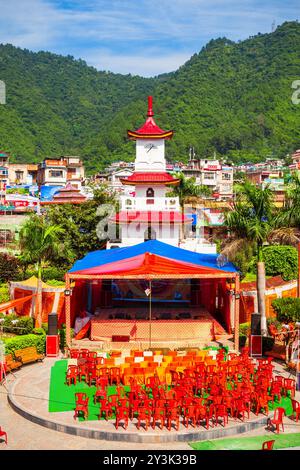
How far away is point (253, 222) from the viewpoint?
22.8m

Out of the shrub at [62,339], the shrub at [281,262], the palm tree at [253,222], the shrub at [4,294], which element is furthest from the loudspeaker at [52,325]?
→ the shrub at [281,262]

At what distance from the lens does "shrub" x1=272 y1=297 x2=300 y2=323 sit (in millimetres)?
23516

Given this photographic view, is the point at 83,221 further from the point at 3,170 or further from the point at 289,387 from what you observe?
the point at 3,170

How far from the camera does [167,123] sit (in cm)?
14650

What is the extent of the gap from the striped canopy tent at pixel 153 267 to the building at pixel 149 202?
8163mm

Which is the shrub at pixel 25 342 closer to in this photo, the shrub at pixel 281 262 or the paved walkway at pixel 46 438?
the paved walkway at pixel 46 438

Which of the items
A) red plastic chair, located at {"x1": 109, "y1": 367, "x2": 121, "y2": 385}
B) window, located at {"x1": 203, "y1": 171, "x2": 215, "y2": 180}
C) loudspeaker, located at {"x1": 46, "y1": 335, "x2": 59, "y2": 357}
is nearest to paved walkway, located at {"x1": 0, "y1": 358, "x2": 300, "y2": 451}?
red plastic chair, located at {"x1": 109, "y1": 367, "x2": 121, "y2": 385}

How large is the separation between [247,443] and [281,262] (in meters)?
22.3

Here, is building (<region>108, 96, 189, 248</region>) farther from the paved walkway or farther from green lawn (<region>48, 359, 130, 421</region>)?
the paved walkway

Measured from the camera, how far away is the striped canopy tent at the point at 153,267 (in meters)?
22.5

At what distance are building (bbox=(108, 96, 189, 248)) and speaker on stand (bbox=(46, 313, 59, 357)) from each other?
12.9 m
